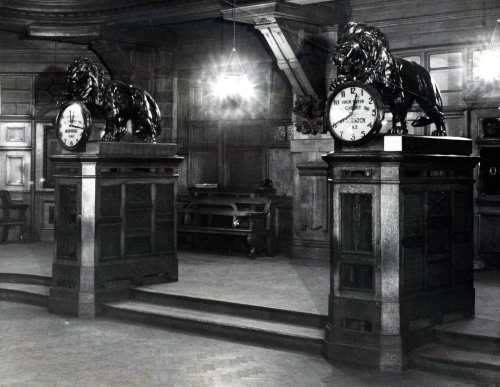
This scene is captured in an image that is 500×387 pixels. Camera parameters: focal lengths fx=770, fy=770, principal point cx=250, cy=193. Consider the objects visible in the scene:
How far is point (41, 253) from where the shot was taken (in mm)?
12477

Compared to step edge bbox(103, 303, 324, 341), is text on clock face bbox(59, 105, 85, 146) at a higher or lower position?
higher

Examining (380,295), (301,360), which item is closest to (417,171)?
(380,295)

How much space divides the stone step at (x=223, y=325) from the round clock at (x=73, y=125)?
1899 mm

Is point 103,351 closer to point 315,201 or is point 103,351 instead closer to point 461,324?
point 461,324

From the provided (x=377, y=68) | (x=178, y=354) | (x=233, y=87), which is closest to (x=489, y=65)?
(x=377, y=68)

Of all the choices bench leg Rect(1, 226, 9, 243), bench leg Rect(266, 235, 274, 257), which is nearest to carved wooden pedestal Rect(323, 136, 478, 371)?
bench leg Rect(266, 235, 274, 257)

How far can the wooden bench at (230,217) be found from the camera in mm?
11664

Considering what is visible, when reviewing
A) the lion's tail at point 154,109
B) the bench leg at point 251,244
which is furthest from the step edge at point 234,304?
the bench leg at point 251,244

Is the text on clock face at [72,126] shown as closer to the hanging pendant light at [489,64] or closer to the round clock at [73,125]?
the round clock at [73,125]

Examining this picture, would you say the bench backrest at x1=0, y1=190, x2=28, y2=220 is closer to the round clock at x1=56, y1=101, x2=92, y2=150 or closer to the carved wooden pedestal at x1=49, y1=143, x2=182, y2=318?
the carved wooden pedestal at x1=49, y1=143, x2=182, y2=318

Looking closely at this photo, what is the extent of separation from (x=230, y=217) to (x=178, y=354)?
5.71m

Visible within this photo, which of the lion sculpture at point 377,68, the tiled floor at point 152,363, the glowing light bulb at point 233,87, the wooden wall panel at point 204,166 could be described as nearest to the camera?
the tiled floor at point 152,363

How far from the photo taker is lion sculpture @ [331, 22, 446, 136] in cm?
668

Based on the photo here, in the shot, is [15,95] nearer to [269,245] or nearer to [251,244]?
[251,244]
